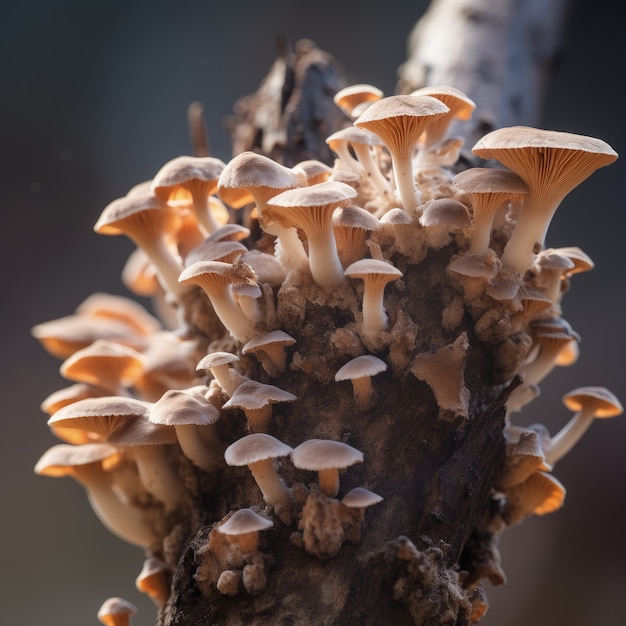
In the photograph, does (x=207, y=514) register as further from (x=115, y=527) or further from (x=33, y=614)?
(x=33, y=614)

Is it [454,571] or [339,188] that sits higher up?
[339,188]

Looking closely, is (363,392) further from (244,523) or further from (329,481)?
(244,523)

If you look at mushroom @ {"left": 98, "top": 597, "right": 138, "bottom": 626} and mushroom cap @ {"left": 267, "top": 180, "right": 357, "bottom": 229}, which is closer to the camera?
mushroom cap @ {"left": 267, "top": 180, "right": 357, "bottom": 229}

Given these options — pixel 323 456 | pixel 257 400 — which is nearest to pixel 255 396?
pixel 257 400

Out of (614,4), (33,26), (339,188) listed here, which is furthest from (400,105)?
(33,26)

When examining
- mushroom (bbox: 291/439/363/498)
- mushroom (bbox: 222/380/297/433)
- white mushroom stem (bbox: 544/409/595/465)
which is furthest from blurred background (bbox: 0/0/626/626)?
mushroom (bbox: 291/439/363/498)

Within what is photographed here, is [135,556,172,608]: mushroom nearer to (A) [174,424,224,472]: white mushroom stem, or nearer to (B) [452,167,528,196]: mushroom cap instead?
(A) [174,424,224,472]: white mushroom stem

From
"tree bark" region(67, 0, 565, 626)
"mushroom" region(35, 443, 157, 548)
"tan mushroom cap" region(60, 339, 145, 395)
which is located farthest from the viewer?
"tan mushroom cap" region(60, 339, 145, 395)
